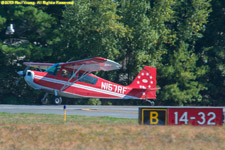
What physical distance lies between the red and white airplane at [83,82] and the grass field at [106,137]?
35.5ft

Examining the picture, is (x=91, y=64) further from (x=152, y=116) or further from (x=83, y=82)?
(x=152, y=116)

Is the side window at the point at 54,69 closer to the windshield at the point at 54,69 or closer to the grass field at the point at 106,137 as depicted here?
the windshield at the point at 54,69

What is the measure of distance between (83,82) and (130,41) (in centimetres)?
573

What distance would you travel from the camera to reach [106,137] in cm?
1243

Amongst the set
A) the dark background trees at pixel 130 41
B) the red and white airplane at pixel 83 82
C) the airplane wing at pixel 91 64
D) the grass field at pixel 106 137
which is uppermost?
the dark background trees at pixel 130 41

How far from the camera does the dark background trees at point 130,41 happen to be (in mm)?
28938

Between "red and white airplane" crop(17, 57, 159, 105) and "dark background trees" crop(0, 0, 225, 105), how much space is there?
5.52 feet

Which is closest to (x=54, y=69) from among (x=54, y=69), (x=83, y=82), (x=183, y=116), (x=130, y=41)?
(x=54, y=69)

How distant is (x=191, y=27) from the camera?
3117cm

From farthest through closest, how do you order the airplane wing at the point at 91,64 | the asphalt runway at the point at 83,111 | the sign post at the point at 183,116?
the airplane wing at the point at 91,64, the asphalt runway at the point at 83,111, the sign post at the point at 183,116

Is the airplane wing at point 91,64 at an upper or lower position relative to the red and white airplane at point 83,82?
upper

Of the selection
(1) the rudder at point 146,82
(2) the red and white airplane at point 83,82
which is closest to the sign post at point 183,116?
(2) the red and white airplane at point 83,82

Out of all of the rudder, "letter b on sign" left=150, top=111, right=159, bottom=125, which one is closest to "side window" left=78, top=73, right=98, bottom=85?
the rudder

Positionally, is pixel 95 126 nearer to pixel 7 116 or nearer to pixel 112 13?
pixel 7 116
